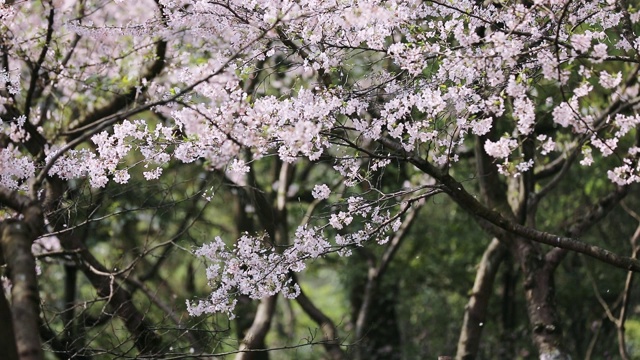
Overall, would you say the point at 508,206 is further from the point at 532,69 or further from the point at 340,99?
the point at 340,99

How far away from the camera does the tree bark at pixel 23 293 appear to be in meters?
4.39

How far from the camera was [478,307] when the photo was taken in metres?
10.4

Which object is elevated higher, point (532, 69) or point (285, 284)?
point (532, 69)

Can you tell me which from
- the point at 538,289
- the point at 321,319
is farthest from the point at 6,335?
the point at 321,319

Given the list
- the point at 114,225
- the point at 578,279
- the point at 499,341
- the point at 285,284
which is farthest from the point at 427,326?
the point at 285,284

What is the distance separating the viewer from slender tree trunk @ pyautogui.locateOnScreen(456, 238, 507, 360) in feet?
33.6

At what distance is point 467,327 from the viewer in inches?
409

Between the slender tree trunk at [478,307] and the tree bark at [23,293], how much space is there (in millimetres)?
6627

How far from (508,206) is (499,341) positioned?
713 centimetres

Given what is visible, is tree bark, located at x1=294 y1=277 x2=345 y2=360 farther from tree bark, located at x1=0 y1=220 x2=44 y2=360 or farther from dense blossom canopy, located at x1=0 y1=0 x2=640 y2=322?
tree bark, located at x1=0 y1=220 x2=44 y2=360

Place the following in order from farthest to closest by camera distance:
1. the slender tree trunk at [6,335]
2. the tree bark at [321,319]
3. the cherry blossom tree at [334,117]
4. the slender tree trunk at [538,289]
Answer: the tree bark at [321,319]
the slender tree trunk at [538,289]
the cherry blossom tree at [334,117]
the slender tree trunk at [6,335]

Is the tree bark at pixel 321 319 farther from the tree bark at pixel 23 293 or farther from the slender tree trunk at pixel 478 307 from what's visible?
the tree bark at pixel 23 293

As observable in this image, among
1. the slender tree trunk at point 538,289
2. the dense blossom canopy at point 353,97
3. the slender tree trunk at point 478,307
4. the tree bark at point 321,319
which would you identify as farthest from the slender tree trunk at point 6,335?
the slender tree trunk at point 478,307

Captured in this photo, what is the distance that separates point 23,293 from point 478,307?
6900mm
